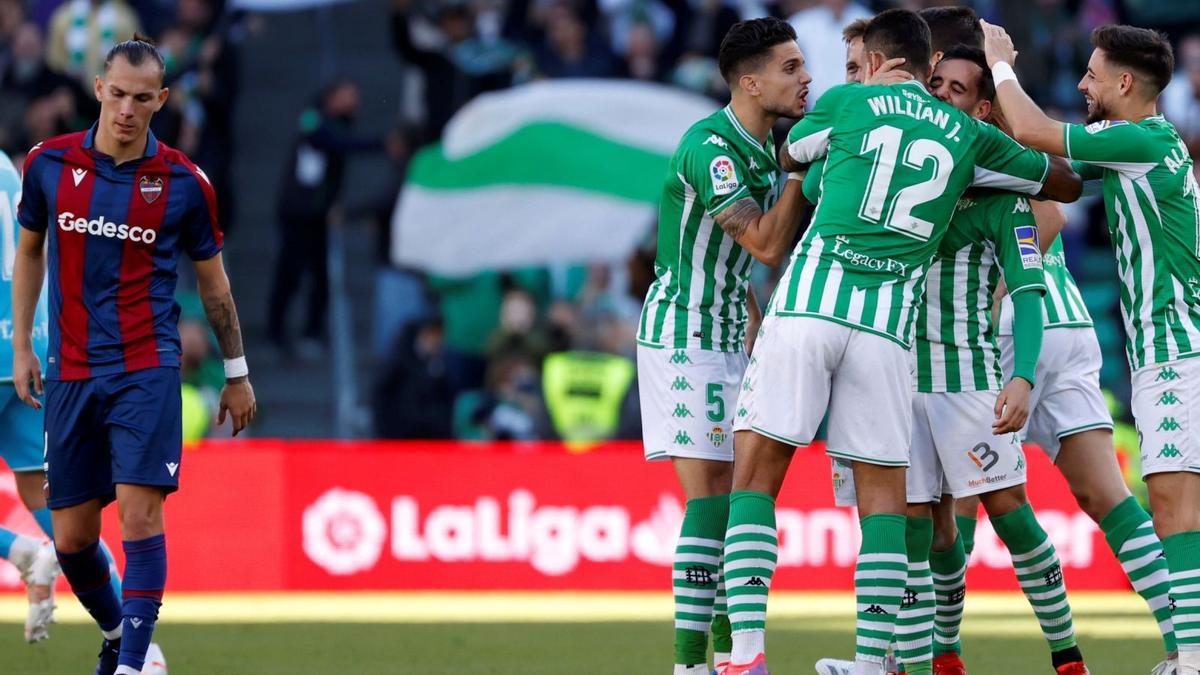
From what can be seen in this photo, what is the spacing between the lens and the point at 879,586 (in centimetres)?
683

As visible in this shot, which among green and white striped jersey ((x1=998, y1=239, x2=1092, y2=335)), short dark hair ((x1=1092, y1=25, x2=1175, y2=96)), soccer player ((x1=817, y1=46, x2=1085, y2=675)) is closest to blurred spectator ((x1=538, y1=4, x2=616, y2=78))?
green and white striped jersey ((x1=998, y1=239, x2=1092, y2=335))

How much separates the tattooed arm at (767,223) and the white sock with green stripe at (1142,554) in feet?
6.83

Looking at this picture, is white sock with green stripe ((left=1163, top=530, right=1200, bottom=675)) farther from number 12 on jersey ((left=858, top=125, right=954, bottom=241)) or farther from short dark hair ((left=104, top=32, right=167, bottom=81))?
short dark hair ((left=104, top=32, right=167, bottom=81))

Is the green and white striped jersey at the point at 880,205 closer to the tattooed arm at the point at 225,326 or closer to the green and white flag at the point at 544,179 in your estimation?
the tattooed arm at the point at 225,326

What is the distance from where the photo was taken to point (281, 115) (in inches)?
824

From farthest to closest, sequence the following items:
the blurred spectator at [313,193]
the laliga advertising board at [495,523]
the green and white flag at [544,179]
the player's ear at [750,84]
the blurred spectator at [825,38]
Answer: the blurred spectator at [313,193], the green and white flag at [544,179], the blurred spectator at [825,38], the laliga advertising board at [495,523], the player's ear at [750,84]

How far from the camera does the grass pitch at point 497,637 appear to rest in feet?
29.9

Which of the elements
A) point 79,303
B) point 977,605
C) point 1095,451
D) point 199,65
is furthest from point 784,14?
point 79,303

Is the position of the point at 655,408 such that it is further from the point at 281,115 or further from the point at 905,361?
the point at 281,115

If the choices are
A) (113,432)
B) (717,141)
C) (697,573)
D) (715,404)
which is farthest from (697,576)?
(113,432)

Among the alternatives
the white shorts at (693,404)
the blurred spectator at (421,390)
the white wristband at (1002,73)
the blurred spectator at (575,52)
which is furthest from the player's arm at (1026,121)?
the blurred spectator at (575,52)

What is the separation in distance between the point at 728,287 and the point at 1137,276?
1.64m

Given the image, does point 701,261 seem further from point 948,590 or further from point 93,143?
point 93,143

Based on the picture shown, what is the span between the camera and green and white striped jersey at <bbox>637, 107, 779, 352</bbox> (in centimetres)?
748
